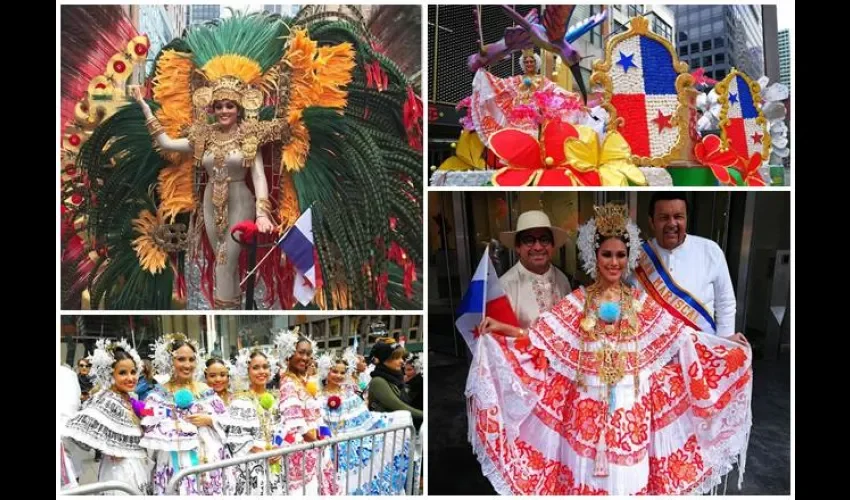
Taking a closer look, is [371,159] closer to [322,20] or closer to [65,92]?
[322,20]

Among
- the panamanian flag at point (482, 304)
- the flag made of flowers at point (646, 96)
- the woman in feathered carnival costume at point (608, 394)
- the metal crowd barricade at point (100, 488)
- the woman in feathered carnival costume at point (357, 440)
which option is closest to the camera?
the metal crowd barricade at point (100, 488)

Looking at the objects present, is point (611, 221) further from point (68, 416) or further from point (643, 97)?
point (68, 416)

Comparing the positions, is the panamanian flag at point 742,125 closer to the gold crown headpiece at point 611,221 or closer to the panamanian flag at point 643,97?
the panamanian flag at point 643,97

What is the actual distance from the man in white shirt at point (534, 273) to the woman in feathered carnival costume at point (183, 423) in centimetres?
171

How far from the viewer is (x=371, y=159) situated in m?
3.92

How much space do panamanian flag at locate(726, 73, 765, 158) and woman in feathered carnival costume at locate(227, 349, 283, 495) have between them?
281 cm

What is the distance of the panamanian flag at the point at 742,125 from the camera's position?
12.2 feet

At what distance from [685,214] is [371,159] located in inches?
69.3

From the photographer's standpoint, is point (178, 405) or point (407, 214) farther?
point (407, 214)

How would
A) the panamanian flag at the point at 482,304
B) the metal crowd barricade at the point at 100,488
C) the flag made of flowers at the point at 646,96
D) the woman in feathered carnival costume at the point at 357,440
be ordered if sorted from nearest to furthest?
the metal crowd barricade at the point at 100,488 → the flag made of flowers at the point at 646,96 → the panamanian flag at the point at 482,304 → the woman in feathered carnival costume at the point at 357,440

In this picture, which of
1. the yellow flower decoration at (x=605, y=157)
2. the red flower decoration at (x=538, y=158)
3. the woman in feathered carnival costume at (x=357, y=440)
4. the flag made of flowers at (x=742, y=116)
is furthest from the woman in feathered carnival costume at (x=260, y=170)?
the flag made of flowers at (x=742, y=116)

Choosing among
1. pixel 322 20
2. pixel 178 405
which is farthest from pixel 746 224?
pixel 178 405

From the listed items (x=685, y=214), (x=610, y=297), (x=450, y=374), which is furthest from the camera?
(x=450, y=374)

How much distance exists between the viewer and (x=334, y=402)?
3.92 metres
